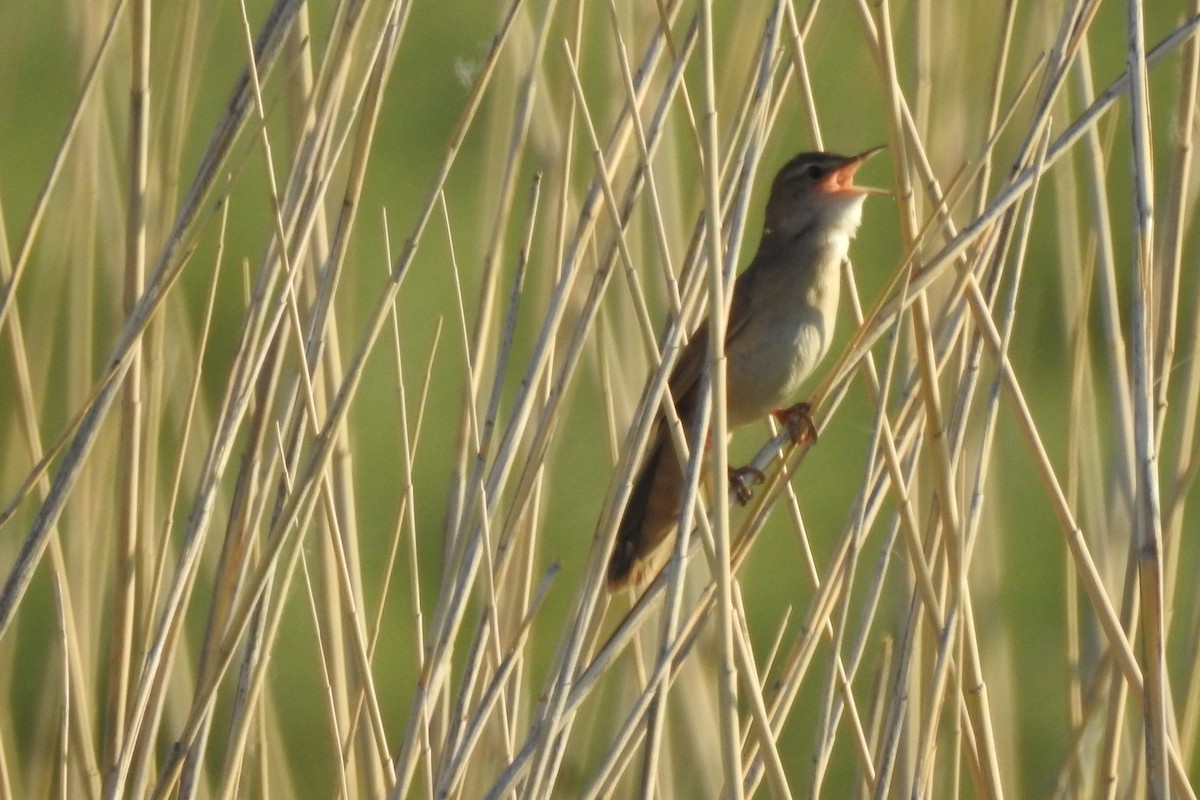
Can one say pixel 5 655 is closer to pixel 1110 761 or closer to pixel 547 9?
pixel 547 9

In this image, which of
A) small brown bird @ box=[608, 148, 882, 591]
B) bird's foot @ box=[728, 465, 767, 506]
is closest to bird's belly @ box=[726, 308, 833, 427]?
small brown bird @ box=[608, 148, 882, 591]

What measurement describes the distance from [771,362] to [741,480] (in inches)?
8.2

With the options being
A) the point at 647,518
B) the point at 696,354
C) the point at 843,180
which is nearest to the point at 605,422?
the point at 647,518

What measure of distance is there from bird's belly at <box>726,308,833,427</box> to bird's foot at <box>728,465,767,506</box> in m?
0.12

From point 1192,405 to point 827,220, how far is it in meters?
0.72

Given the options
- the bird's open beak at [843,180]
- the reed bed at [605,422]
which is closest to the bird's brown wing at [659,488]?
the reed bed at [605,422]

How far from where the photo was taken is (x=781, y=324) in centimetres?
242

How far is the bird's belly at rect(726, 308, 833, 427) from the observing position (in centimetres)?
237

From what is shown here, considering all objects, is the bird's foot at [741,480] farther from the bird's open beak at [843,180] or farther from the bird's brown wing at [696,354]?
the bird's open beak at [843,180]

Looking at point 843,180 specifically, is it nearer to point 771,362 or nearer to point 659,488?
point 771,362

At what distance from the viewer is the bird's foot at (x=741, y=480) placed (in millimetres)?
2055

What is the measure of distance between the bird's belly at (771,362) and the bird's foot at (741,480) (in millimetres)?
124

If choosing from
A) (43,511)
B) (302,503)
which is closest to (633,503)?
(302,503)

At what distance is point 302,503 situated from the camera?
163 cm
